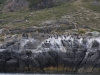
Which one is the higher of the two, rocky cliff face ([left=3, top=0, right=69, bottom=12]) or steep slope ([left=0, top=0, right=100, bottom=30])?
steep slope ([left=0, top=0, right=100, bottom=30])

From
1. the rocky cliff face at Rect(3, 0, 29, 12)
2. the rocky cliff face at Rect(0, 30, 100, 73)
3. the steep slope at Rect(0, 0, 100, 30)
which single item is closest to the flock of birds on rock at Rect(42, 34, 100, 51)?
the rocky cliff face at Rect(0, 30, 100, 73)

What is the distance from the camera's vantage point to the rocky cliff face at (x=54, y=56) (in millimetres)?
109688

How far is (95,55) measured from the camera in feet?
360

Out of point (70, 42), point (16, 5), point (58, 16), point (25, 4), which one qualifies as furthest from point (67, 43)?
point (16, 5)

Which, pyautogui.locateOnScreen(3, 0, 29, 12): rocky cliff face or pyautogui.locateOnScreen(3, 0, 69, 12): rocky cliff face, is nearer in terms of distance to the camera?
pyautogui.locateOnScreen(3, 0, 69, 12): rocky cliff face

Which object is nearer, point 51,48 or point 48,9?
point 51,48

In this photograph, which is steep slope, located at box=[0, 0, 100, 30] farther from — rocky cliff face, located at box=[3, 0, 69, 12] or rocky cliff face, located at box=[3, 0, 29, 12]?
rocky cliff face, located at box=[3, 0, 29, 12]

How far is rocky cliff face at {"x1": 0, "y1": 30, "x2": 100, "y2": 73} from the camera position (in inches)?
4318

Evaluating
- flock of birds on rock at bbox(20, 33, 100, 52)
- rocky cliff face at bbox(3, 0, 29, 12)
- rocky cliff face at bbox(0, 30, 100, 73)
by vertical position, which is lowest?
rocky cliff face at bbox(3, 0, 29, 12)

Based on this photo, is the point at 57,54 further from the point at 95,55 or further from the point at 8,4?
the point at 8,4

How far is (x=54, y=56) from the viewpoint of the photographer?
110 m

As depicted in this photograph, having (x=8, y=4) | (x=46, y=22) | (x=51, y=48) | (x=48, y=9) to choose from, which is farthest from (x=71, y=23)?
(x=8, y=4)

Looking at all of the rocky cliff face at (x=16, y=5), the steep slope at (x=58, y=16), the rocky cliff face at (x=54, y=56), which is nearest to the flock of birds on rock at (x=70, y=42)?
the rocky cliff face at (x=54, y=56)

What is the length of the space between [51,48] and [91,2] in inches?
2899
